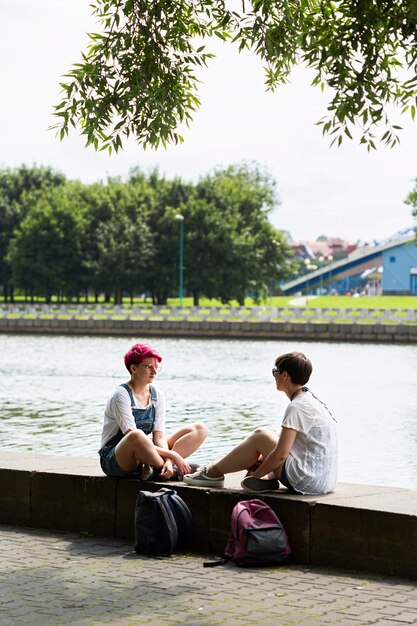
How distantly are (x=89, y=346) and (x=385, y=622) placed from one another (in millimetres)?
47262

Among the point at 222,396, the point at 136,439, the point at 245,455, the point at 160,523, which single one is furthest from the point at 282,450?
the point at 222,396

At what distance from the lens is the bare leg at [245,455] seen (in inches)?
303

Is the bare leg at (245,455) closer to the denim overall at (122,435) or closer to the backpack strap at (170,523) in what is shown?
the backpack strap at (170,523)

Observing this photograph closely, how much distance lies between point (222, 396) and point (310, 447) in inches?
838

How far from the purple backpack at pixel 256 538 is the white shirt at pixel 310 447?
33 cm

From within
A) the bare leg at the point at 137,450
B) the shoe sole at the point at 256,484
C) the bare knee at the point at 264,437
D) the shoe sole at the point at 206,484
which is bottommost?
the shoe sole at the point at 206,484

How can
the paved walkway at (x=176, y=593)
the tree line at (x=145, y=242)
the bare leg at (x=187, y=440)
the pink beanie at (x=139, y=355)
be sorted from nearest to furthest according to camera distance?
1. the paved walkway at (x=176, y=593)
2. the pink beanie at (x=139, y=355)
3. the bare leg at (x=187, y=440)
4. the tree line at (x=145, y=242)

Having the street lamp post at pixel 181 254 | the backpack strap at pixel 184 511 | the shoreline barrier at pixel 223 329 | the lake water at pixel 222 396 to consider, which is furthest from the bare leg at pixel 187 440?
the street lamp post at pixel 181 254

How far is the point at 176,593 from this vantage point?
6.39 metres

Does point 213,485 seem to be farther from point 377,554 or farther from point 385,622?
point 385,622

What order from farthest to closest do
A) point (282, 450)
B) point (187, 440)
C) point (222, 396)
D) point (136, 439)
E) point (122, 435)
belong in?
1. point (222, 396)
2. point (187, 440)
3. point (122, 435)
4. point (136, 439)
5. point (282, 450)

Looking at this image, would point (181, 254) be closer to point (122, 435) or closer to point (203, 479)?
point (122, 435)

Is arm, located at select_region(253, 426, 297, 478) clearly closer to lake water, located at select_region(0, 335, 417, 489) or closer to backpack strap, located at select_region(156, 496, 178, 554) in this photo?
backpack strap, located at select_region(156, 496, 178, 554)

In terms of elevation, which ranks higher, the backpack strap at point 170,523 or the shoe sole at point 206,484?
the shoe sole at point 206,484
